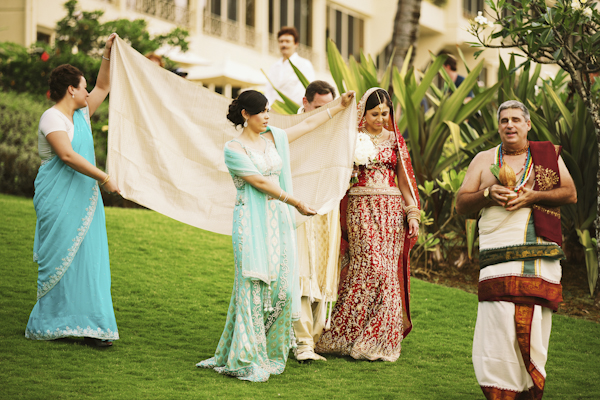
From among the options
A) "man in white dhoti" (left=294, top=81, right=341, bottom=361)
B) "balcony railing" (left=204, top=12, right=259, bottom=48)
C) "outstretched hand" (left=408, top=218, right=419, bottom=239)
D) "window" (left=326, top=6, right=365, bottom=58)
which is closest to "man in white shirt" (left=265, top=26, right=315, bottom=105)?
"man in white dhoti" (left=294, top=81, right=341, bottom=361)

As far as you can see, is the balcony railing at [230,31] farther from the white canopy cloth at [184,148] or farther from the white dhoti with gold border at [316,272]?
the white dhoti with gold border at [316,272]

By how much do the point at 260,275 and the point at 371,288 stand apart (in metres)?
1.14

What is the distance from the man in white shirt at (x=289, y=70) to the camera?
347 inches

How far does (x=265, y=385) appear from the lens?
470 cm

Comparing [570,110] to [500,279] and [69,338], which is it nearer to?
[500,279]

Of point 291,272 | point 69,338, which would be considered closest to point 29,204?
point 69,338

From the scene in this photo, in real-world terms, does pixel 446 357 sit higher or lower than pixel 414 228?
lower

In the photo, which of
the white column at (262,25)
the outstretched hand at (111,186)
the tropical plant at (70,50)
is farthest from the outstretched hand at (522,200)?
the white column at (262,25)

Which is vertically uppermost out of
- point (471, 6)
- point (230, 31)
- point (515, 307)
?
point (471, 6)

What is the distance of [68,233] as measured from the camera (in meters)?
5.23

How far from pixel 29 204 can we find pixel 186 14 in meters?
11.0

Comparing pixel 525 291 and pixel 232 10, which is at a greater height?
pixel 232 10

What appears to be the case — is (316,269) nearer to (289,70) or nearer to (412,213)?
(412,213)

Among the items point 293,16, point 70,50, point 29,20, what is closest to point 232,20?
point 293,16
